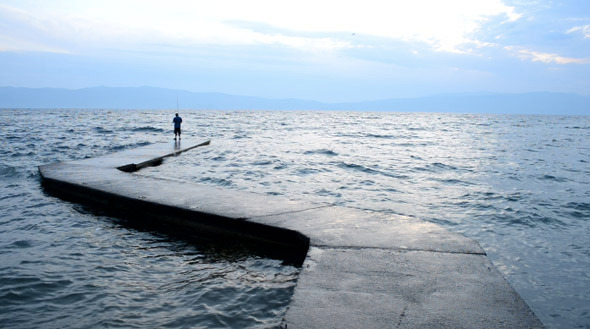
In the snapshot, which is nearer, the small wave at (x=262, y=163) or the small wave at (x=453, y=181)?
the small wave at (x=453, y=181)

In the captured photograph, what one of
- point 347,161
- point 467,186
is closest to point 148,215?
point 467,186

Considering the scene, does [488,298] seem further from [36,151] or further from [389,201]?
[36,151]

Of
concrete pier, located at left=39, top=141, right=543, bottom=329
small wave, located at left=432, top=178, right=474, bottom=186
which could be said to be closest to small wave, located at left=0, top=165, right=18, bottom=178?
concrete pier, located at left=39, top=141, right=543, bottom=329

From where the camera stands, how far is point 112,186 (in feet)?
27.8

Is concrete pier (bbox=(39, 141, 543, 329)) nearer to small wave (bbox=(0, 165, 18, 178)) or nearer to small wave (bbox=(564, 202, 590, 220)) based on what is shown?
small wave (bbox=(0, 165, 18, 178))

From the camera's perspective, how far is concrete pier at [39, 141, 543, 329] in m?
3.33

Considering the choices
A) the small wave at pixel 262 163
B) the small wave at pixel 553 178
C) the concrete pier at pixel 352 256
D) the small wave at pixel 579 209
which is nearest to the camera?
the concrete pier at pixel 352 256

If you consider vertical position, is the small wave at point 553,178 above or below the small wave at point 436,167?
above

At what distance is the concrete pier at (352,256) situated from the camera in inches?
131

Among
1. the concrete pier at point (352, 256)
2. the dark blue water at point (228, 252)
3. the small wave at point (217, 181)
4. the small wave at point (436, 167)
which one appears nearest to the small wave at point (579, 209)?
the dark blue water at point (228, 252)

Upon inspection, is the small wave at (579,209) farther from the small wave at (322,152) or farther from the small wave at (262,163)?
the small wave at (322,152)

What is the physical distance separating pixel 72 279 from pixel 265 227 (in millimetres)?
2403

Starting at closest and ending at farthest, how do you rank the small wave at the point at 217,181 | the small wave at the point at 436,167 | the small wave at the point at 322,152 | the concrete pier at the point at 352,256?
the concrete pier at the point at 352,256 < the small wave at the point at 217,181 < the small wave at the point at 436,167 < the small wave at the point at 322,152

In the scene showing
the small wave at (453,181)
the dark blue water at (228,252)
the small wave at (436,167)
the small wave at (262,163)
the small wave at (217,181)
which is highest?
the small wave at (436,167)
